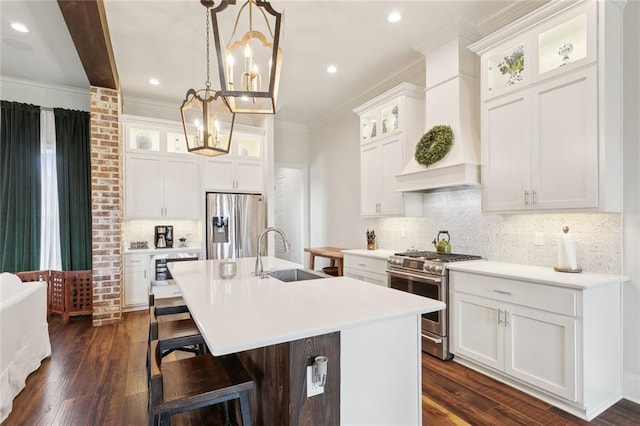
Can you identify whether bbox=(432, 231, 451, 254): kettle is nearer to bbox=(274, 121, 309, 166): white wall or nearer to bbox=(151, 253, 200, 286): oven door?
bbox=(151, 253, 200, 286): oven door

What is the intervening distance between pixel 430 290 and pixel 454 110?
180 cm

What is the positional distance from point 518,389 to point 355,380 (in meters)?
1.76

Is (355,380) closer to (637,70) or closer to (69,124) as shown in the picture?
(637,70)

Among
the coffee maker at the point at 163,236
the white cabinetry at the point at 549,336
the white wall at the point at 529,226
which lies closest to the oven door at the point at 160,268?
the coffee maker at the point at 163,236

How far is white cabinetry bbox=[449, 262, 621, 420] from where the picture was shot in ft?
6.87

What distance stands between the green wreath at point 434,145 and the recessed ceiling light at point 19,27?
4214mm

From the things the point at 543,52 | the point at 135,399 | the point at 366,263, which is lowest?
the point at 135,399

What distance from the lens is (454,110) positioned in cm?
325

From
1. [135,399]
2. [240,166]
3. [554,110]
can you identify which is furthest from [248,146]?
[554,110]

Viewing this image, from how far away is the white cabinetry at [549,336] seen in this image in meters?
2.10

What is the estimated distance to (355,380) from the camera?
1.46 metres

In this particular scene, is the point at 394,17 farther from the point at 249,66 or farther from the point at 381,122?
the point at 249,66

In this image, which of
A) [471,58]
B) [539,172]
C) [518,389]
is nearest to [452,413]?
[518,389]

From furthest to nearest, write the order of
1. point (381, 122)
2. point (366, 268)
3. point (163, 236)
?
point (163, 236), point (381, 122), point (366, 268)
